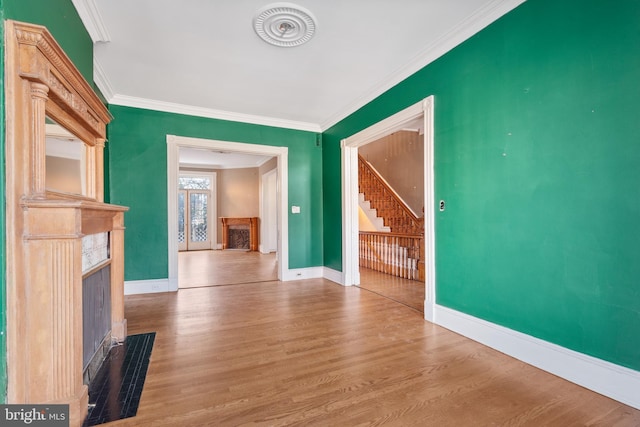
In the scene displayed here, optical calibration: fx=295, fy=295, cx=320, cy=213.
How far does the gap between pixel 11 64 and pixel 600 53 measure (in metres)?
3.20

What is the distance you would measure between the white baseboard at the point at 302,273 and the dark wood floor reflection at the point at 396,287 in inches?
32.0

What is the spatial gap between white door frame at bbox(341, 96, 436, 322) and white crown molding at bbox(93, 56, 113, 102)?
10.5ft

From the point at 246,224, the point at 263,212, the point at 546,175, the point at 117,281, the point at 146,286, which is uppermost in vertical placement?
the point at 546,175

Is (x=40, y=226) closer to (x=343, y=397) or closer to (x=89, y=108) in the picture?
(x=89, y=108)

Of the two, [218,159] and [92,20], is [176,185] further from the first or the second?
[218,159]

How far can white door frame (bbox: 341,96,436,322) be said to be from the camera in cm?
302

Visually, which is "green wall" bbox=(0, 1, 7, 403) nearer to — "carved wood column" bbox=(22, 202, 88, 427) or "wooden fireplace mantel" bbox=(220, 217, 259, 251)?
"carved wood column" bbox=(22, 202, 88, 427)

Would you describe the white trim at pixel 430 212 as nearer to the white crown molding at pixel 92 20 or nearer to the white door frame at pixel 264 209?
the white crown molding at pixel 92 20

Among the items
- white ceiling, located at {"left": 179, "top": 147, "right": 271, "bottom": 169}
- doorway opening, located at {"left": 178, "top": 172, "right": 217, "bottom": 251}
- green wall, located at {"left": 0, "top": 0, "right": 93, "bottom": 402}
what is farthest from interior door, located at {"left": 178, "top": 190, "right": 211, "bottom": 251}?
green wall, located at {"left": 0, "top": 0, "right": 93, "bottom": 402}

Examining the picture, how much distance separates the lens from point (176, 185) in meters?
4.45

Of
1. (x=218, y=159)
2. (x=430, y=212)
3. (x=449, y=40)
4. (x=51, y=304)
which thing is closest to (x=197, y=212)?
(x=218, y=159)

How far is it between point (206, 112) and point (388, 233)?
145 inches

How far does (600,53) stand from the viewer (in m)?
1.83

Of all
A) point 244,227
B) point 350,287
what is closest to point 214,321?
point 350,287
